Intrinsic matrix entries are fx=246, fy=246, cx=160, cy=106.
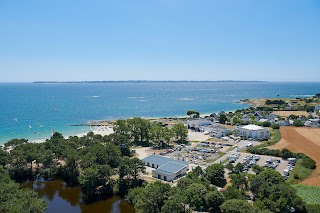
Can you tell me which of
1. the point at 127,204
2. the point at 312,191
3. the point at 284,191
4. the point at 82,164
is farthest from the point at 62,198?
the point at 312,191

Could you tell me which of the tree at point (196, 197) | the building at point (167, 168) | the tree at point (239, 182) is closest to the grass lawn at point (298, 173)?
the tree at point (239, 182)

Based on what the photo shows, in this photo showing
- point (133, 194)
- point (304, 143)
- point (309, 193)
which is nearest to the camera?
point (133, 194)

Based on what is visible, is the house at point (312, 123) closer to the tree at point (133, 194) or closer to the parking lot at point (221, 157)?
the parking lot at point (221, 157)

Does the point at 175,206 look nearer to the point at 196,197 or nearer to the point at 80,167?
the point at 196,197

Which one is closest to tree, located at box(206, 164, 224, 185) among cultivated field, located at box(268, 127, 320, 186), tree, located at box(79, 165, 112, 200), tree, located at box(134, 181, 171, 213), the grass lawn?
tree, located at box(134, 181, 171, 213)

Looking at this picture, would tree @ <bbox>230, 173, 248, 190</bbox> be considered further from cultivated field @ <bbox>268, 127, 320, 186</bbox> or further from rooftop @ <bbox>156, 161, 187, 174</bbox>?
cultivated field @ <bbox>268, 127, 320, 186</bbox>

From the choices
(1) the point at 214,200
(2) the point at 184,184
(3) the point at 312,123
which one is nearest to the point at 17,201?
(2) the point at 184,184

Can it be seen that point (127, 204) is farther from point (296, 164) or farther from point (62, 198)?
point (296, 164)

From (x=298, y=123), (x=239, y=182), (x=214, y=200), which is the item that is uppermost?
(x=214, y=200)
